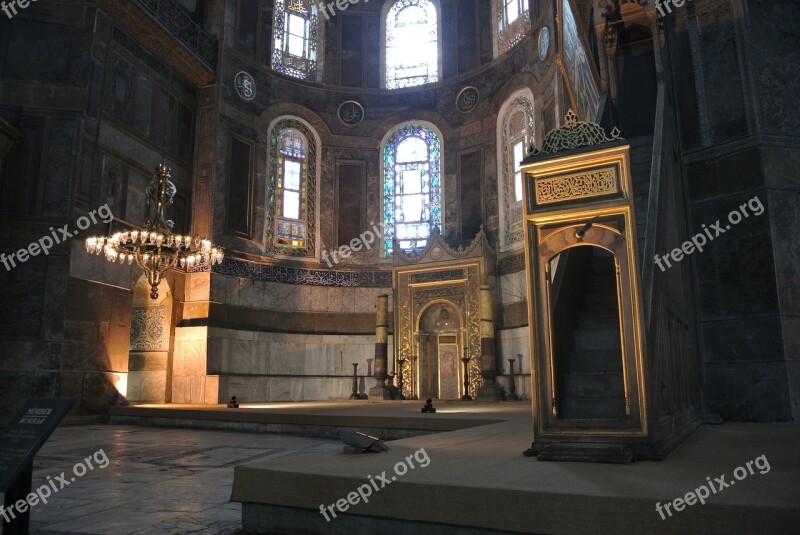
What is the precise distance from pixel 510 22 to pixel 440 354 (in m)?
8.18

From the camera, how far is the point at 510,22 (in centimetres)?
1506

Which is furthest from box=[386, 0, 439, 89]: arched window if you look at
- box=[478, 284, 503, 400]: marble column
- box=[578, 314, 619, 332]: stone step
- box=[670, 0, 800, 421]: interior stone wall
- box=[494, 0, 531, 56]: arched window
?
box=[578, 314, 619, 332]: stone step

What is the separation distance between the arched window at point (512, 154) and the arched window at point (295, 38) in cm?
546

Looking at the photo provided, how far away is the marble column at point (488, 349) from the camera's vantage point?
12.6 metres

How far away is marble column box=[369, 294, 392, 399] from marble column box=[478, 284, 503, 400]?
2.04 m

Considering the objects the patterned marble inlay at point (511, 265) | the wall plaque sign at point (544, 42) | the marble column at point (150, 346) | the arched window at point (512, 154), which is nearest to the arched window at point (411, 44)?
the arched window at point (512, 154)

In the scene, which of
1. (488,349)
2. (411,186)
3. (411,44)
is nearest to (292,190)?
(411,186)

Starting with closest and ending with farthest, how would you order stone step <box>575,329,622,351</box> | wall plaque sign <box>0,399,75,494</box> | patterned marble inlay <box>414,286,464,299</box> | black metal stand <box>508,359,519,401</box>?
wall plaque sign <box>0,399,75,494</box>, stone step <box>575,329,622,351</box>, black metal stand <box>508,359,519,401</box>, patterned marble inlay <box>414,286,464,299</box>

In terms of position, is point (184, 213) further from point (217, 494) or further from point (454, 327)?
point (217, 494)

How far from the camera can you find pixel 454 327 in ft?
47.7

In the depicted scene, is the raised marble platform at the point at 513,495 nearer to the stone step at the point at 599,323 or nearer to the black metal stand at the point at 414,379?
the stone step at the point at 599,323

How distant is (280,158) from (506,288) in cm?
640

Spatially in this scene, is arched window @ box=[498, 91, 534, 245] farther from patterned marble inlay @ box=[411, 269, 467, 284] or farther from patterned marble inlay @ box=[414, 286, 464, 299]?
patterned marble inlay @ box=[414, 286, 464, 299]

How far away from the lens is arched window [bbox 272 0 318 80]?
1611 cm
